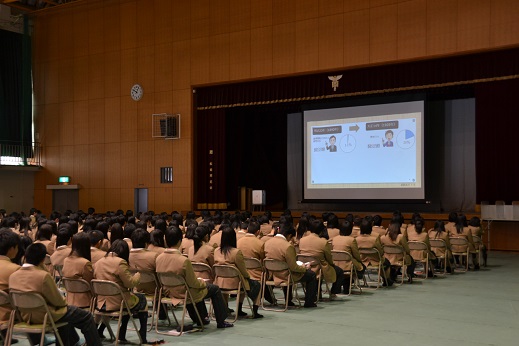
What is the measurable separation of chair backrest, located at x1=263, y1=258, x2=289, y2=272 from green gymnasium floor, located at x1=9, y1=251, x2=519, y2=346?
59cm

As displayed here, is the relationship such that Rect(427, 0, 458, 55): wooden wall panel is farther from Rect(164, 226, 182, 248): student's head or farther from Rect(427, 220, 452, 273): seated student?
Rect(164, 226, 182, 248): student's head

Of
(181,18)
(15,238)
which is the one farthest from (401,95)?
(15,238)

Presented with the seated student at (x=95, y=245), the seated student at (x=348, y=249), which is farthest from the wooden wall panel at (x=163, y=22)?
the seated student at (x=95, y=245)

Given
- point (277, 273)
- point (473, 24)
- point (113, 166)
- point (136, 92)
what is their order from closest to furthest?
point (277, 273)
point (473, 24)
point (136, 92)
point (113, 166)

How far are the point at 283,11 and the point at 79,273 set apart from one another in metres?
14.8

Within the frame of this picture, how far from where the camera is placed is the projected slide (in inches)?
728

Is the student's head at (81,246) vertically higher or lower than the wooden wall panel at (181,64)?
lower

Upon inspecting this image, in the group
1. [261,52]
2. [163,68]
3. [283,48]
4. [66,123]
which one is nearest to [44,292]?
[283,48]

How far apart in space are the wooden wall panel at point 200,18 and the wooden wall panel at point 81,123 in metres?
5.82

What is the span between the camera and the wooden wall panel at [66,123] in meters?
25.4

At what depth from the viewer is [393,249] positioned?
11.0m

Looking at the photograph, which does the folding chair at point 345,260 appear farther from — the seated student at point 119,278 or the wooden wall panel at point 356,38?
the wooden wall panel at point 356,38

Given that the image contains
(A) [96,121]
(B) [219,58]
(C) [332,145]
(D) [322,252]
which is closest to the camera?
(D) [322,252]

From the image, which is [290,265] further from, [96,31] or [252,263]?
[96,31]
